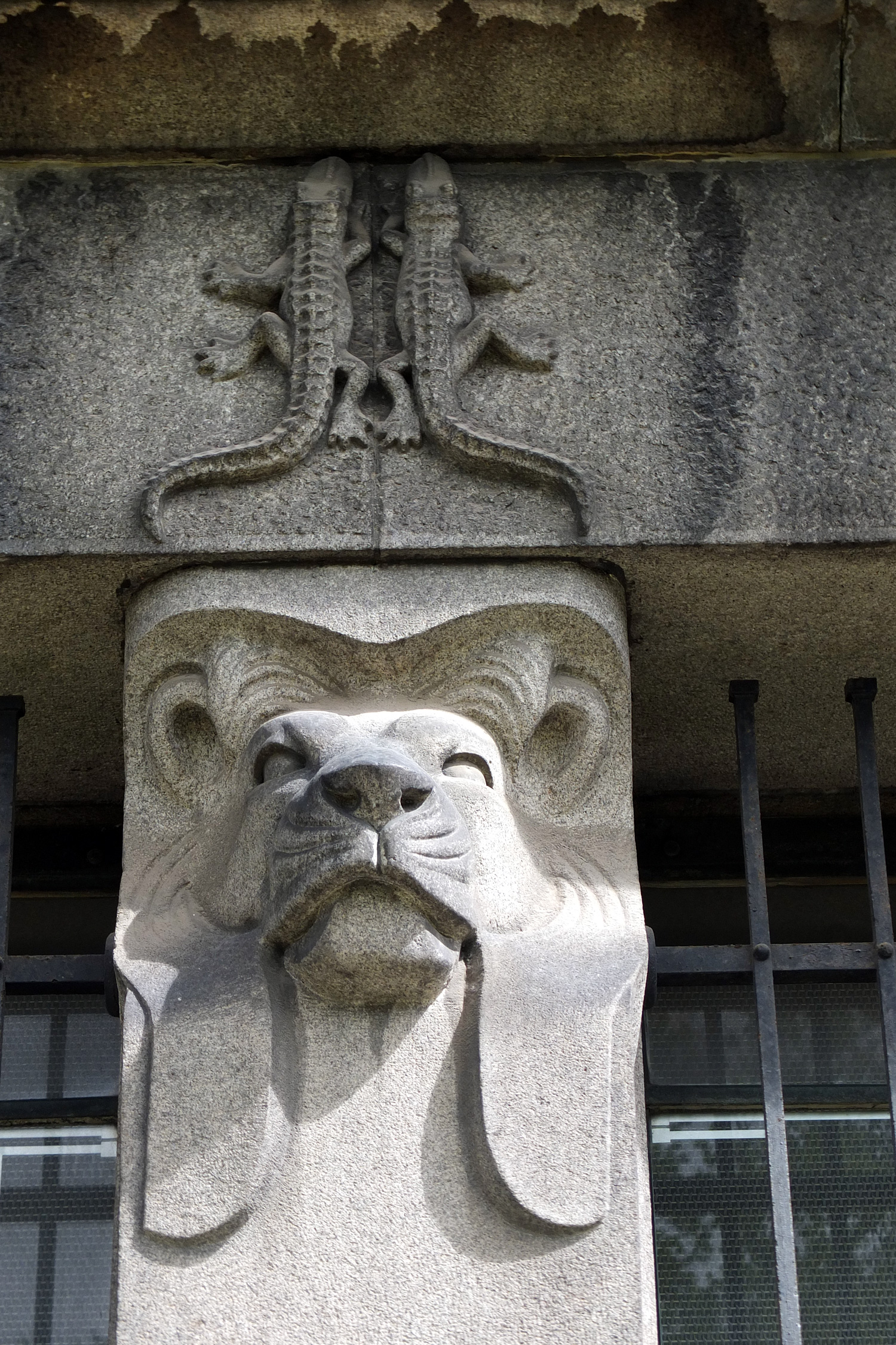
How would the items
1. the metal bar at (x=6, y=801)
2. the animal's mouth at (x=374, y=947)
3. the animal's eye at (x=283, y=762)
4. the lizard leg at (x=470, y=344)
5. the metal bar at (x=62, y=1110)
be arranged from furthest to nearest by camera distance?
the metal bar at (x=62, y=1110) → the lizard leg at (x=470, y=344) → the metal bar at (x=6, y=801) → the animal's eye at (x=283, y=762) → the animal's mouth at (x=374, y=947)

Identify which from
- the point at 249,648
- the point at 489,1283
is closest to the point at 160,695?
the point at 249,648

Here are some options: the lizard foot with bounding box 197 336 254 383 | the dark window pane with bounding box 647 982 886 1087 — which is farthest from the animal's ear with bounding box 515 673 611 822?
the lizard foot with bounding box 197 336 254 383

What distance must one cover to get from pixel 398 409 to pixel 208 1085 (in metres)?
1.22

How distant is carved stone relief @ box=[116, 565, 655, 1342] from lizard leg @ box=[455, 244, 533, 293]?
1.90 feet

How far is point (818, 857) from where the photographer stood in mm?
4348

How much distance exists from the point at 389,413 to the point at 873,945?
4.11 feet

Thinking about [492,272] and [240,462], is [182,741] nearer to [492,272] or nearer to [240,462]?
[240,462]

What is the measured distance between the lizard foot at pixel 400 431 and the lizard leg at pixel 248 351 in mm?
218

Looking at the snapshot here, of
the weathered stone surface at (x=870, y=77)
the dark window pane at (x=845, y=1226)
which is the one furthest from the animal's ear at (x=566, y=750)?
the weathered stone surface at (x=870, y=77)

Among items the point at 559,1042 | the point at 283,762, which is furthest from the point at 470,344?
the point at 559,1042

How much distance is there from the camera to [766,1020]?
350 cm

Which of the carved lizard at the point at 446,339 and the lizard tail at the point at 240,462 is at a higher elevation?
the carved lizard at the point at 446,339

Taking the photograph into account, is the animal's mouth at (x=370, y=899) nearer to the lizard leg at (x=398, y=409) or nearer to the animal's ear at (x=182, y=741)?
the animal's ear at (x=182, y=741)

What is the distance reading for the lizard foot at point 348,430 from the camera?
11.9 feet
